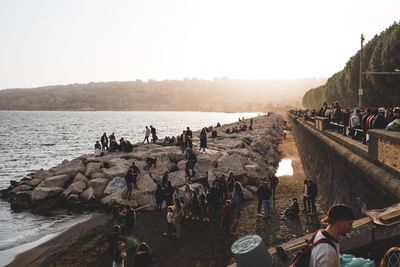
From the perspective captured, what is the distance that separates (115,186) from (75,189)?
8.80 feet

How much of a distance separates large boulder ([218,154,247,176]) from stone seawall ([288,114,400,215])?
4822 mm

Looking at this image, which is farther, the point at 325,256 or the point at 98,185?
the point at 98,185

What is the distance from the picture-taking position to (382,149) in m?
11.2

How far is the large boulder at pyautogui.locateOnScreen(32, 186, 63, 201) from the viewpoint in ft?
76.8

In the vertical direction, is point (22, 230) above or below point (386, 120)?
below

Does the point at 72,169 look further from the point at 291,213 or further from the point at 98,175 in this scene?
the point at 291,213

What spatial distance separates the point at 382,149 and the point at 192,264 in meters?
7.06

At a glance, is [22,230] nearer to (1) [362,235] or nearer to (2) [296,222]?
(2) [296,222]

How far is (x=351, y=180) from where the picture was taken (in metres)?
14.3

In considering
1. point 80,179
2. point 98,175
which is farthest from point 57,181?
point 98,175

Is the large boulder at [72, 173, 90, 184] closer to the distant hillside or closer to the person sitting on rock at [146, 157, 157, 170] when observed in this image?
the person sitting on rock at [146, 157, 157, 170]

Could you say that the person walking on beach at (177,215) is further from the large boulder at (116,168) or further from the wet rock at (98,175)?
the wet rock at (98,175)

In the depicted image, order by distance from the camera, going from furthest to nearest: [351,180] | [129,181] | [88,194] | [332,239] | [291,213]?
1. [88,194]
2. [129,181]
3. [291,213]
4. [351,180]
5. [332,239]

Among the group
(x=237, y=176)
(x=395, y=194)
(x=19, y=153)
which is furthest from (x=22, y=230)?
(x=19, y=153)
